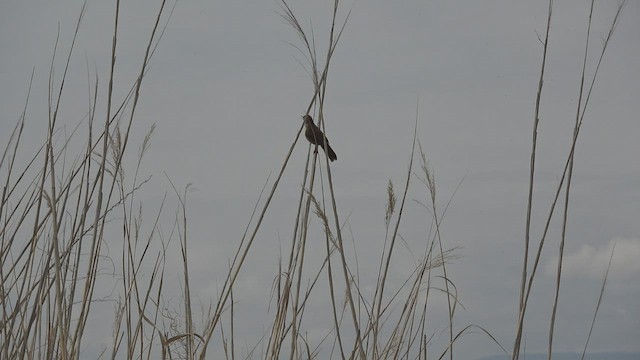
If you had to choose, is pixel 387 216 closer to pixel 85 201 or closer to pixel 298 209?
pixel 298 209

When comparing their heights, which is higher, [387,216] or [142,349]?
[387,216]

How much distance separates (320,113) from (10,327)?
84 cm

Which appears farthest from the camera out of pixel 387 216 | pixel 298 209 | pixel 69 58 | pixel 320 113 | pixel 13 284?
pixel 387 216

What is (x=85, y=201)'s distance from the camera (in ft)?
5.07

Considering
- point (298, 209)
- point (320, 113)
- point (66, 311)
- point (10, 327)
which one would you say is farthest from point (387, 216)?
point (10, 327)

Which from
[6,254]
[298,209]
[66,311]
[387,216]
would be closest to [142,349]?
[66,311]

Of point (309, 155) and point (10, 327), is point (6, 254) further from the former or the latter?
point (309, 155)

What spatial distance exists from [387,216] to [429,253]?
0.17 meters

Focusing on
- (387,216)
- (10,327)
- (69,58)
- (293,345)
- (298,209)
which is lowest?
(293,345)

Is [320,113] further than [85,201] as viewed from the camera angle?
No

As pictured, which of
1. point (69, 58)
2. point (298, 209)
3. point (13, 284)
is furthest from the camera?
point (13, 284)

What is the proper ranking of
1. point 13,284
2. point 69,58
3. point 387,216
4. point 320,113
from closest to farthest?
point 320,113 → point 69,58 → point 13,284 → point 387,216

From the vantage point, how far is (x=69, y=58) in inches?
63.5

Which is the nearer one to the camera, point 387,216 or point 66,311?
point 66,311
